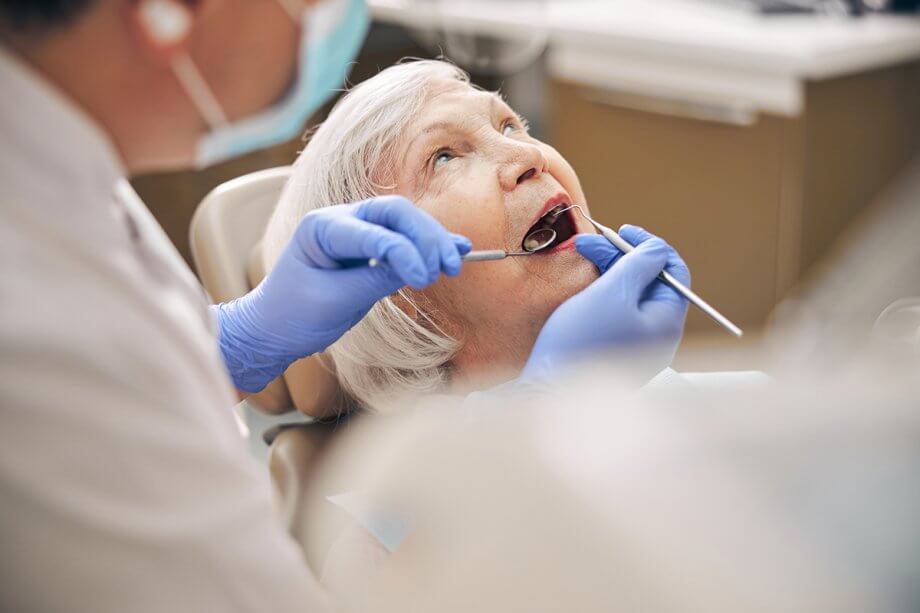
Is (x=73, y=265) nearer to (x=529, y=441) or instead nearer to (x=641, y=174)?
(x=529, y=441)

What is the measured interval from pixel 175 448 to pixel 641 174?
2234 mm

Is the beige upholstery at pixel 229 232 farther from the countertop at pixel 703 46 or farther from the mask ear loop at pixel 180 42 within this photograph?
the countertop at pixel 703 46

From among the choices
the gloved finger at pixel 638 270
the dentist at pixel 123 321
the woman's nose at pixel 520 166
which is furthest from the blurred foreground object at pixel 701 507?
the woman's nose at pixel 520 166

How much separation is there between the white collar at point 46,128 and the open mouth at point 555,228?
2.59ft

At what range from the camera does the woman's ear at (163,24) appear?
781 millimetres

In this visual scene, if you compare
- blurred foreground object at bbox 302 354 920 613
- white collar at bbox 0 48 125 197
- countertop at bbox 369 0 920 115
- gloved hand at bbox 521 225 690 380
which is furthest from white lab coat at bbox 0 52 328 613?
countertop at bbox 369 0 920 115

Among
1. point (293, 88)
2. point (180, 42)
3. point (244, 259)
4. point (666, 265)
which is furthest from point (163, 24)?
point (244, 259)

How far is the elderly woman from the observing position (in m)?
1.44

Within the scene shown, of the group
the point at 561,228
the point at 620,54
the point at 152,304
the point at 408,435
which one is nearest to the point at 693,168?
the point at 620,54

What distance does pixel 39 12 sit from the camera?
731mm

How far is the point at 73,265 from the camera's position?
742 mm

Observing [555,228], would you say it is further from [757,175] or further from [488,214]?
[757,175]

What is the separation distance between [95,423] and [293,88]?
35 centimetres

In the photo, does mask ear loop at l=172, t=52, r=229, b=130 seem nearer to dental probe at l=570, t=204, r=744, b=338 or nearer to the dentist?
the dentist
